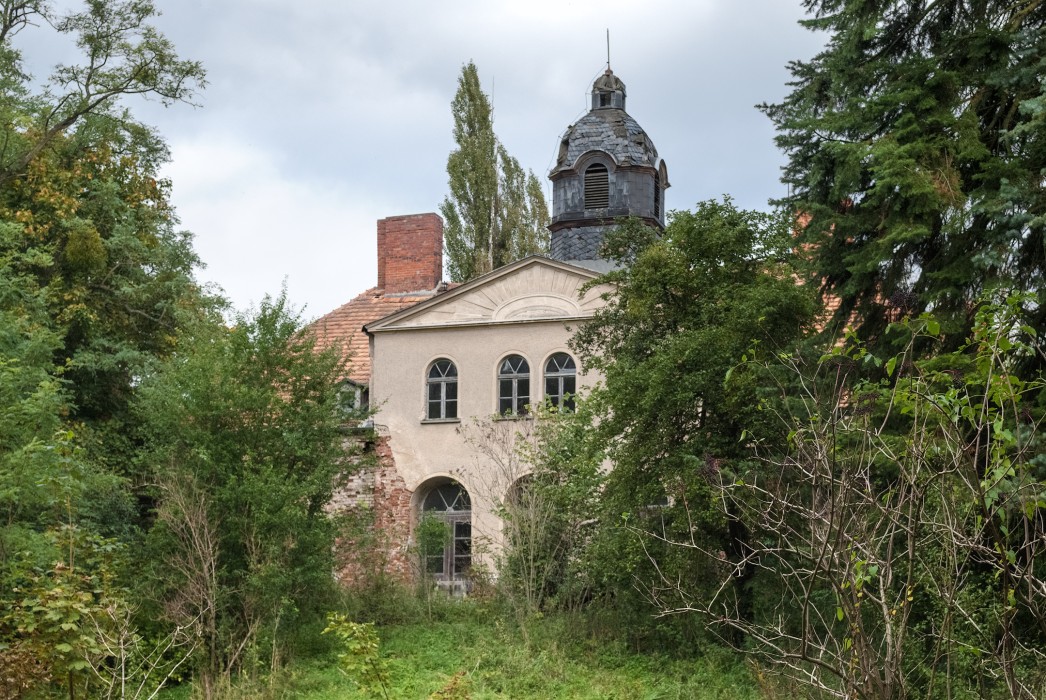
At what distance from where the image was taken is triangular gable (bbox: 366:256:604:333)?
29703mm

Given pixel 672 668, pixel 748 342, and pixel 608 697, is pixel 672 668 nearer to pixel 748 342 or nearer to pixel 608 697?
pixel 608 697

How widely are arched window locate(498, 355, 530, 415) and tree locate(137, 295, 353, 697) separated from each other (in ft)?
24.1

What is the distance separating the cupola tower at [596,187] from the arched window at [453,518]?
674 cm

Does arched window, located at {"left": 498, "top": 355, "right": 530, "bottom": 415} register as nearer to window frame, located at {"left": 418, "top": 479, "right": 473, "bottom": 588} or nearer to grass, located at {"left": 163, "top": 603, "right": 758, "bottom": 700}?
window frame, located at {"left": 418, "top": 479, "right": 473, "bottom": 588}

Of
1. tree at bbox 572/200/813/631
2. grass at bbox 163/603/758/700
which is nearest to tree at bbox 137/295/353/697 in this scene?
grass at bbox 163/603/758/700

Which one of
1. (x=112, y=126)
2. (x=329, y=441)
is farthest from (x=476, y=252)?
(x=329, y=441)

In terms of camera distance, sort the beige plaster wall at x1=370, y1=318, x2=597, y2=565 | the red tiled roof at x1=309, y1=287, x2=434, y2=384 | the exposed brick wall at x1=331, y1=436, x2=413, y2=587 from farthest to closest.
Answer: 1. the red tiled roof at x1=309, y1=287, x2=434, y2=384
2. the beige plaster wall at x1=370, y1=318, x2=597, y2=565
3. the exposed brick wall at x1=331, y1=436, x2=413, y2=587

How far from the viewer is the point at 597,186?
110 feet

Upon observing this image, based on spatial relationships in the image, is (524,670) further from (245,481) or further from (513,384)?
(513,384)

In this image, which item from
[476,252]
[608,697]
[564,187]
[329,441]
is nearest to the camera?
[608,697]

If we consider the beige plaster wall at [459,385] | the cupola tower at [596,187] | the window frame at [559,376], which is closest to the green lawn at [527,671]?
the beige plaster wall at [459,385]

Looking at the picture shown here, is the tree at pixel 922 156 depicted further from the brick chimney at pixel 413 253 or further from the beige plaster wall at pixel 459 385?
the brick chimney at pixel 413 253

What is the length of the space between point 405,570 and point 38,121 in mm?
11858

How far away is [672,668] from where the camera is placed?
19.1 metres
